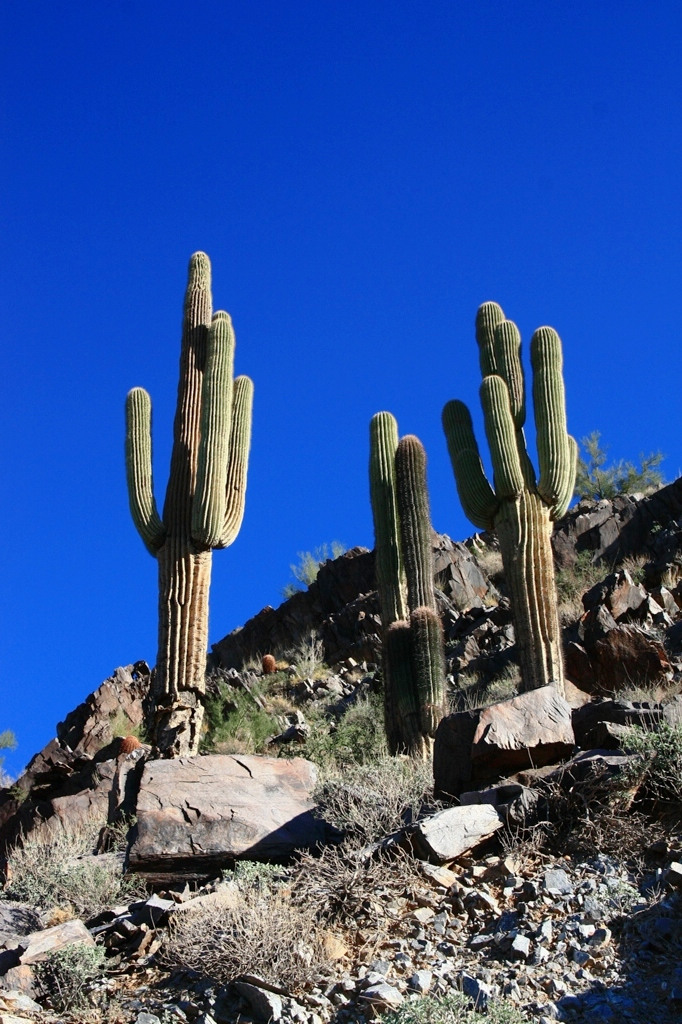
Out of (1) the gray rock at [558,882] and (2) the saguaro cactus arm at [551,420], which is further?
(2) the saguaro cactus arm at [551,420]

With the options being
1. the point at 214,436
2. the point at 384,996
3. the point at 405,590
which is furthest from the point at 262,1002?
the point at 214,436

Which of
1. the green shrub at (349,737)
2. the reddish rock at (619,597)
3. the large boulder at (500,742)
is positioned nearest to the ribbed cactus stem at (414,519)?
the green shrub at (349,737)

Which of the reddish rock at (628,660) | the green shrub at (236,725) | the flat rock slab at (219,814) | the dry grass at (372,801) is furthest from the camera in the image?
the green shrub at (236,725)

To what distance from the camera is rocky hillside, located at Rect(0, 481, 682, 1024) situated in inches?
219

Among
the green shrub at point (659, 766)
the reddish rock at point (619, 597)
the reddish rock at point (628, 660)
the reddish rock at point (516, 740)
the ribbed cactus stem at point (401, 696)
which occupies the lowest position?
the green shrub at point (659, 766)

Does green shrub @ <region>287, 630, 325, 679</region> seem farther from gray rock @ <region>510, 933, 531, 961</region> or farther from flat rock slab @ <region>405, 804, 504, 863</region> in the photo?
gray rock @ <region>510, 933, 531, 961</region>

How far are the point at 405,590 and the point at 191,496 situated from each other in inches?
111

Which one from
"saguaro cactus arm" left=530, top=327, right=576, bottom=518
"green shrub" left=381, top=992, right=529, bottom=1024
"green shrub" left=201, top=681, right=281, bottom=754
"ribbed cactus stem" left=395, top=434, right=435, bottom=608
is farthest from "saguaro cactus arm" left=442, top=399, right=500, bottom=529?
"green shrub" left=381, top=992, right=529, bottom=1024

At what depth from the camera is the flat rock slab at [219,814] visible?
7660mm

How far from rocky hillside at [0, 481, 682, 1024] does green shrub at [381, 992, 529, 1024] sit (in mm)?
15

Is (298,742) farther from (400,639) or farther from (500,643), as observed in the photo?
(500,643)

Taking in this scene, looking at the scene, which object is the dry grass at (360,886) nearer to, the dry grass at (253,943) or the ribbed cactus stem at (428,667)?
the dry grass at (253,943)

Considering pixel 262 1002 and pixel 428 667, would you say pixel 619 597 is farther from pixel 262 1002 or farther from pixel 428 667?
pixel 262 1002

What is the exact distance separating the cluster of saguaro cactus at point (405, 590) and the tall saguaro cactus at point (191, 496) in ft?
5.81
